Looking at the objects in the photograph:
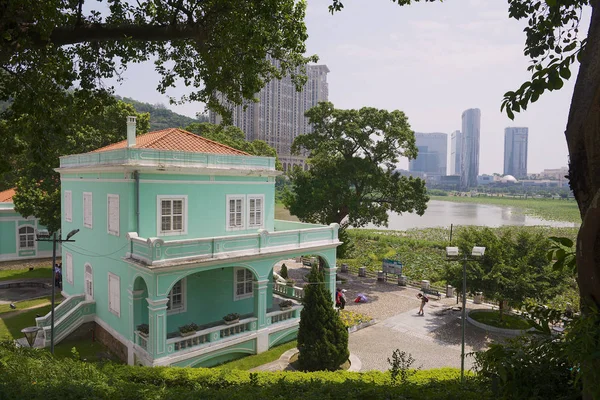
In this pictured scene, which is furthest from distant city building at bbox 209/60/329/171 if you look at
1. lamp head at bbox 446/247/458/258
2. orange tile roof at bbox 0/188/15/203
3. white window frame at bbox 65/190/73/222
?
lamp head at bbox 446/247/458/258

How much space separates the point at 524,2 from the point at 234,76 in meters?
6.09

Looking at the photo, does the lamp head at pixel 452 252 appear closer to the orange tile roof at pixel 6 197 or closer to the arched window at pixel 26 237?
the arched window at pixel 26 237

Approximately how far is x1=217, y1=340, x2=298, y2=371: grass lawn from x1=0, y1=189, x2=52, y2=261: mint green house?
20.8m

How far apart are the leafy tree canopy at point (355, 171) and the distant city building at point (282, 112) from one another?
59.8 meters

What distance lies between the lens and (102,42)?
9.02 metres

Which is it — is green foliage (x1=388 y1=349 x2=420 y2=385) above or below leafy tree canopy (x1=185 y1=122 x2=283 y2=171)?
below

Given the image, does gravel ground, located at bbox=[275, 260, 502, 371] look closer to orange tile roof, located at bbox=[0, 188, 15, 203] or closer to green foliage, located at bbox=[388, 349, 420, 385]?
green foliage, located at bbox=[388, 349, 420, 385]

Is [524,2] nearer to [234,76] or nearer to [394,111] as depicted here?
[234,76]

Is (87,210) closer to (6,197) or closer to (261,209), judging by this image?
(261,209)

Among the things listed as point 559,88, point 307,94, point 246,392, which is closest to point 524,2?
point 559,88

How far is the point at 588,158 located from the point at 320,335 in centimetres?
1182

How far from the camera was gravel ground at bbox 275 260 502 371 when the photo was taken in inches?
624

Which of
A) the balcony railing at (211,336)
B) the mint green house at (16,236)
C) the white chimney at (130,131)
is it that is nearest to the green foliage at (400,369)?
the balcony railing at (211,336)

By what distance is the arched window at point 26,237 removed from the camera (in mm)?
29078
